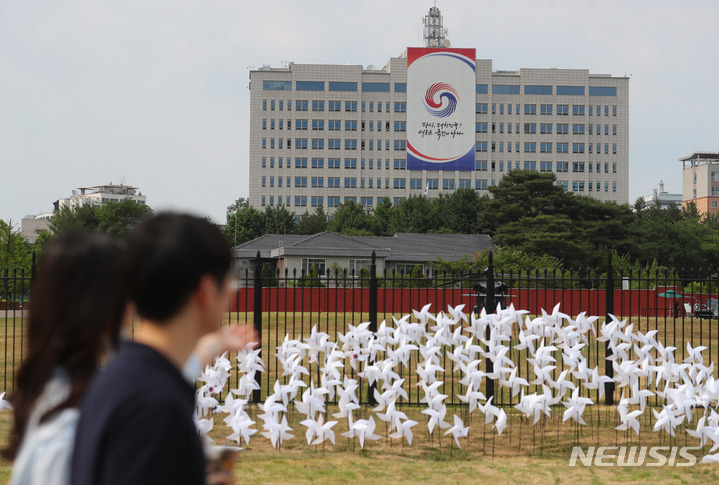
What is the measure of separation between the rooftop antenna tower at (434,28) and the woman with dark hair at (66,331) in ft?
349

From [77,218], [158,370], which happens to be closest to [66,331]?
[158,370]

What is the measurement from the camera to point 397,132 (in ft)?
341

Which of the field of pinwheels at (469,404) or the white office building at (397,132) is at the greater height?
the white office building at (397,132)

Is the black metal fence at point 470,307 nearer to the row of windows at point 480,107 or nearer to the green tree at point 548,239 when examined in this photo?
the green tree at point 548,239

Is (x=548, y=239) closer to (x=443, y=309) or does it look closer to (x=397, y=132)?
(x=443, y=309)

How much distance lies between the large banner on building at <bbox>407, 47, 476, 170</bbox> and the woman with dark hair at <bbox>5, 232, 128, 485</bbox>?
93755mm

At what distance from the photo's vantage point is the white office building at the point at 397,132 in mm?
103250

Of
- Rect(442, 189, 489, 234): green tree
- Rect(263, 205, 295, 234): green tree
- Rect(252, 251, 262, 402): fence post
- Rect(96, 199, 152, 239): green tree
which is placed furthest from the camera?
Rect(263, 205, 295, 234): green tree

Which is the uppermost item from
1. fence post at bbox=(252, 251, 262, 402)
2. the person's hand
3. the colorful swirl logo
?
the colorful swirl logo

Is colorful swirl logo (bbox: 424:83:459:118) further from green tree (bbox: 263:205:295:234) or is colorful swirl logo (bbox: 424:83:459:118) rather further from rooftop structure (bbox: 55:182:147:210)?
rooftop structure (bbox: 55:182:147:210)

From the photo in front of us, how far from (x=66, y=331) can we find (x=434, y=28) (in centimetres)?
10868


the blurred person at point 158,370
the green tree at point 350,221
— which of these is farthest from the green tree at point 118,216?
the blurred person at point 158,370

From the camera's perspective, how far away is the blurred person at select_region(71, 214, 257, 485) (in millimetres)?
1413

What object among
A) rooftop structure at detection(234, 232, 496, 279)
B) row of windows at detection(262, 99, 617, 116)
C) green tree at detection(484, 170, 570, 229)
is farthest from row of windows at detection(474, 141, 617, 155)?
green tree at detection(484, 170, 570, 229)
